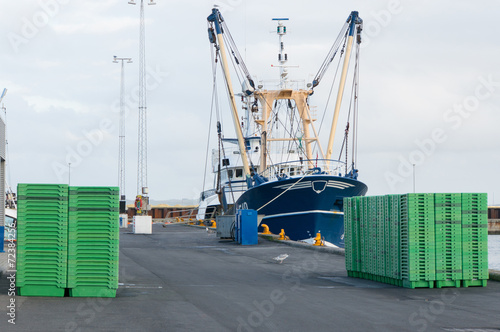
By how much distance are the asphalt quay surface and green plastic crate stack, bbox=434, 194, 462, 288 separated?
13.0 inches

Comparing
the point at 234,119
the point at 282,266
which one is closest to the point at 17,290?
the point at 282,266

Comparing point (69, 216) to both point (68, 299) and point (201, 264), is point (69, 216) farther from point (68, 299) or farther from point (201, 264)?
point (201, 264)

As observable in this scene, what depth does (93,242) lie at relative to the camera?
43.2ft

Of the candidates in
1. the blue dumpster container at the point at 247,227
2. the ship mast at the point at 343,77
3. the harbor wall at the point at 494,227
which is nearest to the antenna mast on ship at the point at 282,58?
the ship mast at the point at 343,77

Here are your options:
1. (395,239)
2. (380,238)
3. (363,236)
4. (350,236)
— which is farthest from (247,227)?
(395,239)

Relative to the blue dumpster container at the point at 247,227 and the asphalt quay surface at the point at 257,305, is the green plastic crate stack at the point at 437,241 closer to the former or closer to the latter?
the asphalt quay surface at the point at 257,305

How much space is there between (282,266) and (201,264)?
249 cm

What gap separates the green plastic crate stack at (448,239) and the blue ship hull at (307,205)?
22.4 meters

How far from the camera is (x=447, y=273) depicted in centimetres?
1515

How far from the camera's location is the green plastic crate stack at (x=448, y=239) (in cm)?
1514

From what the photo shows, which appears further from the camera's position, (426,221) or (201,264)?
(201,264)

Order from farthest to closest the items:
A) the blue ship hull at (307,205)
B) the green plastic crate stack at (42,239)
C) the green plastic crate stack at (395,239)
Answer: the blue ship hull at (307,205)
the green plastic crate stack at (395,239)
the green plastic crate stack at (42,239)

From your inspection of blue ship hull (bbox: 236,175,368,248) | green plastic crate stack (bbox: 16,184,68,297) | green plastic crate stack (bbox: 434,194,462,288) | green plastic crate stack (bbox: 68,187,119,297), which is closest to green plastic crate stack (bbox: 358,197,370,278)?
green plastic crate stack (bbox: 434,194,462,288)

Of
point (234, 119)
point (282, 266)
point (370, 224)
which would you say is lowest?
point (282, 266)
